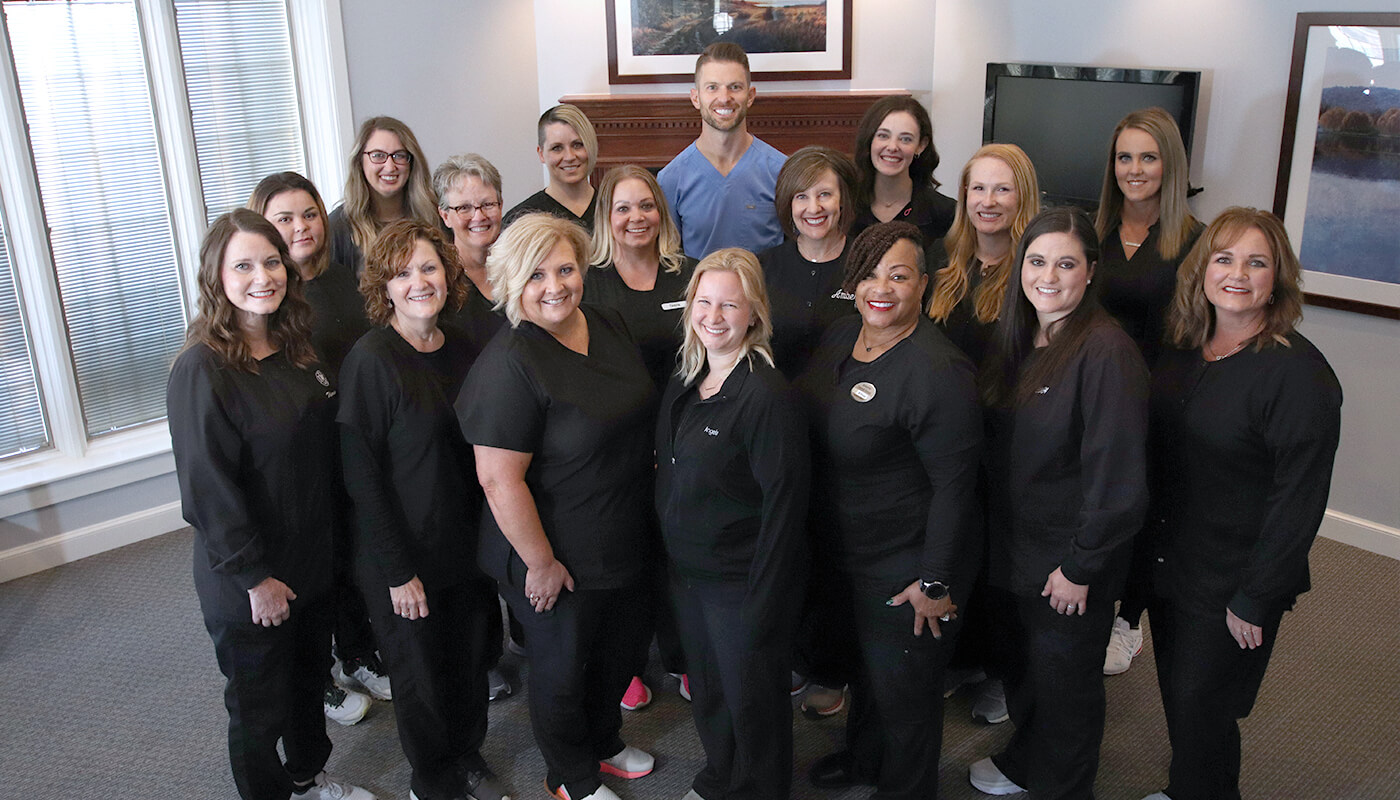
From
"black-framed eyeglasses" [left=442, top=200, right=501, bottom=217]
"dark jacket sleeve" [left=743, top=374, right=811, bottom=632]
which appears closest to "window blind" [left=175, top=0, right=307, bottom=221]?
"black-framed eyeglasses" [left=442, top=200, right=501, bottom=217]

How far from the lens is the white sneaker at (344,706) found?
3.27 meters

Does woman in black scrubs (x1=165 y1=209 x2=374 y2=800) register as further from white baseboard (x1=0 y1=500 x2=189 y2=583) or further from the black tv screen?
the black tv screen

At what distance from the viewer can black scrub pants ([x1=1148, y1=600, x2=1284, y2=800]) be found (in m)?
2.45

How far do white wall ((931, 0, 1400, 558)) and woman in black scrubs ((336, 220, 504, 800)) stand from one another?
10.7ft

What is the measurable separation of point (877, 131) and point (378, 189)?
62.7 inches

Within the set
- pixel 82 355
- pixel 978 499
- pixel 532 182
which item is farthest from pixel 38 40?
pixel 978 499

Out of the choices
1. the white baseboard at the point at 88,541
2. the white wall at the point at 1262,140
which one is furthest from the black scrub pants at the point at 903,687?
the white baseboard at the point at 88,541

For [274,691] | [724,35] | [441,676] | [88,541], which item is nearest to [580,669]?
[441,676]

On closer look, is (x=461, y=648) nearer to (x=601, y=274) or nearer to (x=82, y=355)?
(x=601, y=274)

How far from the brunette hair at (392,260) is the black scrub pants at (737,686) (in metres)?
0.94

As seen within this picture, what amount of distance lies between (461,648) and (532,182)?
12.1ft

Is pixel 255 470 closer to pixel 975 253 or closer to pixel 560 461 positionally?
pixel 560 461

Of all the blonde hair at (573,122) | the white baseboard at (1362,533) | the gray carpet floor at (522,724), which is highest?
the blonde hair at (573,122)

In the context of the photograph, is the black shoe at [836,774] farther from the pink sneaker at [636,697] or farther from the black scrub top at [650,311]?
the black scrub top at [650,311]
